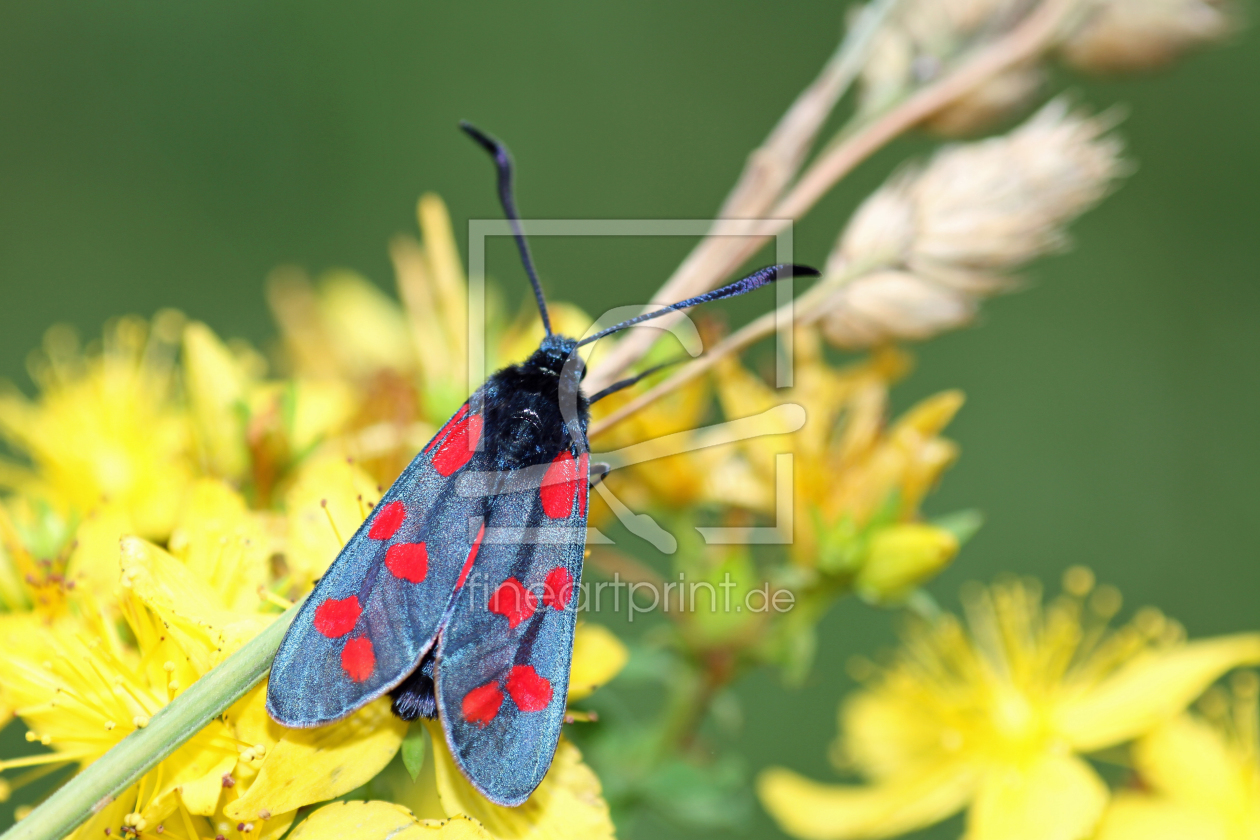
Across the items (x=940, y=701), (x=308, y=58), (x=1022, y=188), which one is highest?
(x=308, y=58)

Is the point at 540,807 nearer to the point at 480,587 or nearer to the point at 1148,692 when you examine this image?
the point at 480,587

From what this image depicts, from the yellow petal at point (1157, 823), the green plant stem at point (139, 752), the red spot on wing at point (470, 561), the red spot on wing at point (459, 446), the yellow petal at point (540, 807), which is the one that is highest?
the red spot on wing at point (459, 446)

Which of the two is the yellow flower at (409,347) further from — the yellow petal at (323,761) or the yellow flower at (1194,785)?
the yellow flower at (1194,785)

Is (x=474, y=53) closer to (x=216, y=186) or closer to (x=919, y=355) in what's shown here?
(x=216, y=186)

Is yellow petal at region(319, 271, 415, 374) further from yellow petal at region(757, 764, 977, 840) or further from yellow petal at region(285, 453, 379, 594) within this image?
yellow petal at region(757, 764, 977, 840)

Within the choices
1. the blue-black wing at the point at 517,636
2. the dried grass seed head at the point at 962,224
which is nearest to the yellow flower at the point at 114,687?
the blue-black wing at the point at 517,636

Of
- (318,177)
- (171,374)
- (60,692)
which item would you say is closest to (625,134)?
(318,177)

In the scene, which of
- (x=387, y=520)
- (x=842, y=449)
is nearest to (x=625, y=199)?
(x=842, y=449)
